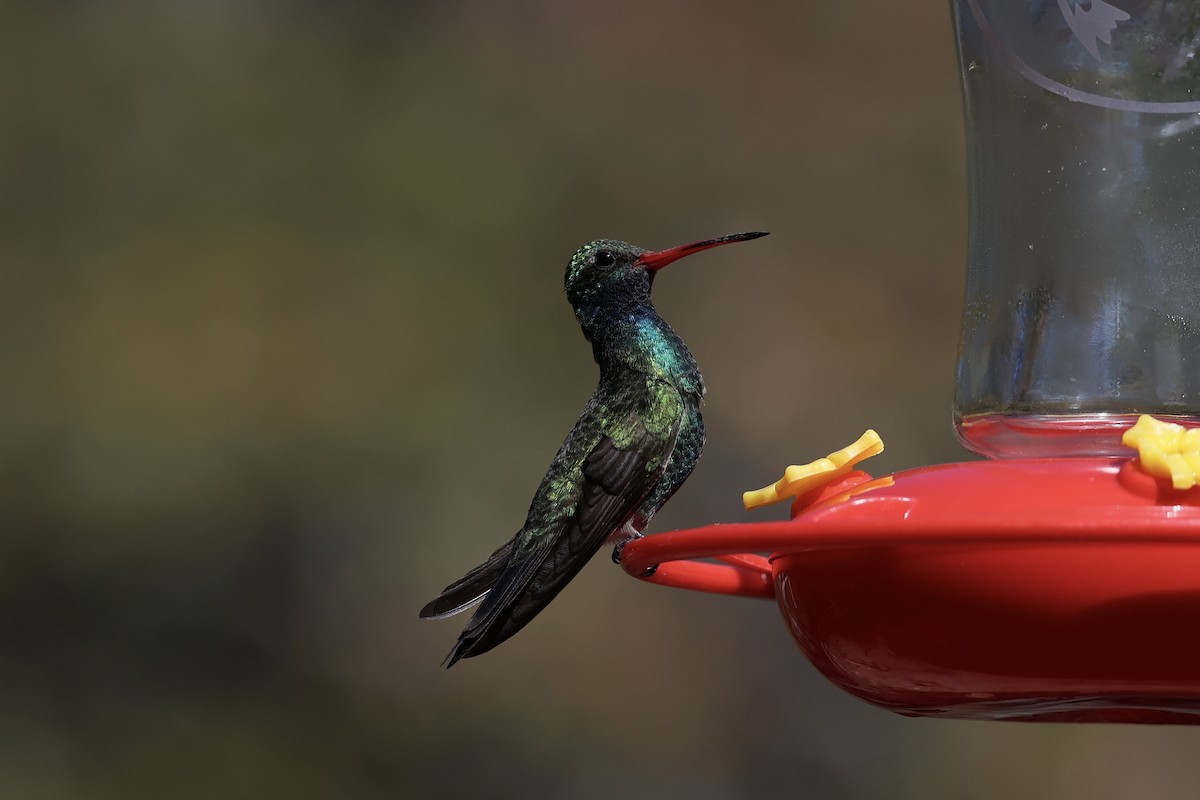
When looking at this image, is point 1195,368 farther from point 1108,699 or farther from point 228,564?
point 228,564

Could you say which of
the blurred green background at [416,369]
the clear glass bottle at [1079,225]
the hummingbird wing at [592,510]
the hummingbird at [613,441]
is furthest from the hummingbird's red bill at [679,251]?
the blurred green background at [416,369]

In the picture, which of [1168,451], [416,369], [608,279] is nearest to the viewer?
[1168,451]

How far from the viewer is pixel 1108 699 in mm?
2178

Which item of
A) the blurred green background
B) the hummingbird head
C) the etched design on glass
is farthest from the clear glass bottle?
the blurred green background

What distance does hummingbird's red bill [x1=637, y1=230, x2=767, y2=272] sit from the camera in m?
3.00

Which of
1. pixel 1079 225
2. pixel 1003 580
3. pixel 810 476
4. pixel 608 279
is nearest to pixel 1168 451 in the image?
pixel 1003 580

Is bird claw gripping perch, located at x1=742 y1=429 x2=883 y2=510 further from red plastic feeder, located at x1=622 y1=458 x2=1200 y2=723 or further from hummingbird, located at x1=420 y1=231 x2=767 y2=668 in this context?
hummingbird, located at x1=420 y1=231 x2=767 y2=668

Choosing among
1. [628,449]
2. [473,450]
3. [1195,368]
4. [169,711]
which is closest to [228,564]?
[169,711]

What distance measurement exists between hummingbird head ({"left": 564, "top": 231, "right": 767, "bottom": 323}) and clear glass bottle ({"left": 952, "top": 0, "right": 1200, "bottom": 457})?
0.73 m

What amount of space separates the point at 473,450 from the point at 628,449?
4713mm

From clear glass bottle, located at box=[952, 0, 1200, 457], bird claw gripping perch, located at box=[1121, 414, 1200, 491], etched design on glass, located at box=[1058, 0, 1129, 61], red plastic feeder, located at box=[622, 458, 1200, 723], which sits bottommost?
red plastic feeder, located at box=[622, 458, 1200, 723]

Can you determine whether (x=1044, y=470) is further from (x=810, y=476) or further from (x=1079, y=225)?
(x=1079, y=225)

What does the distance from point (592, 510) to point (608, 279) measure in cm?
57

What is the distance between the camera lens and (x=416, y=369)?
8477 millimetres
